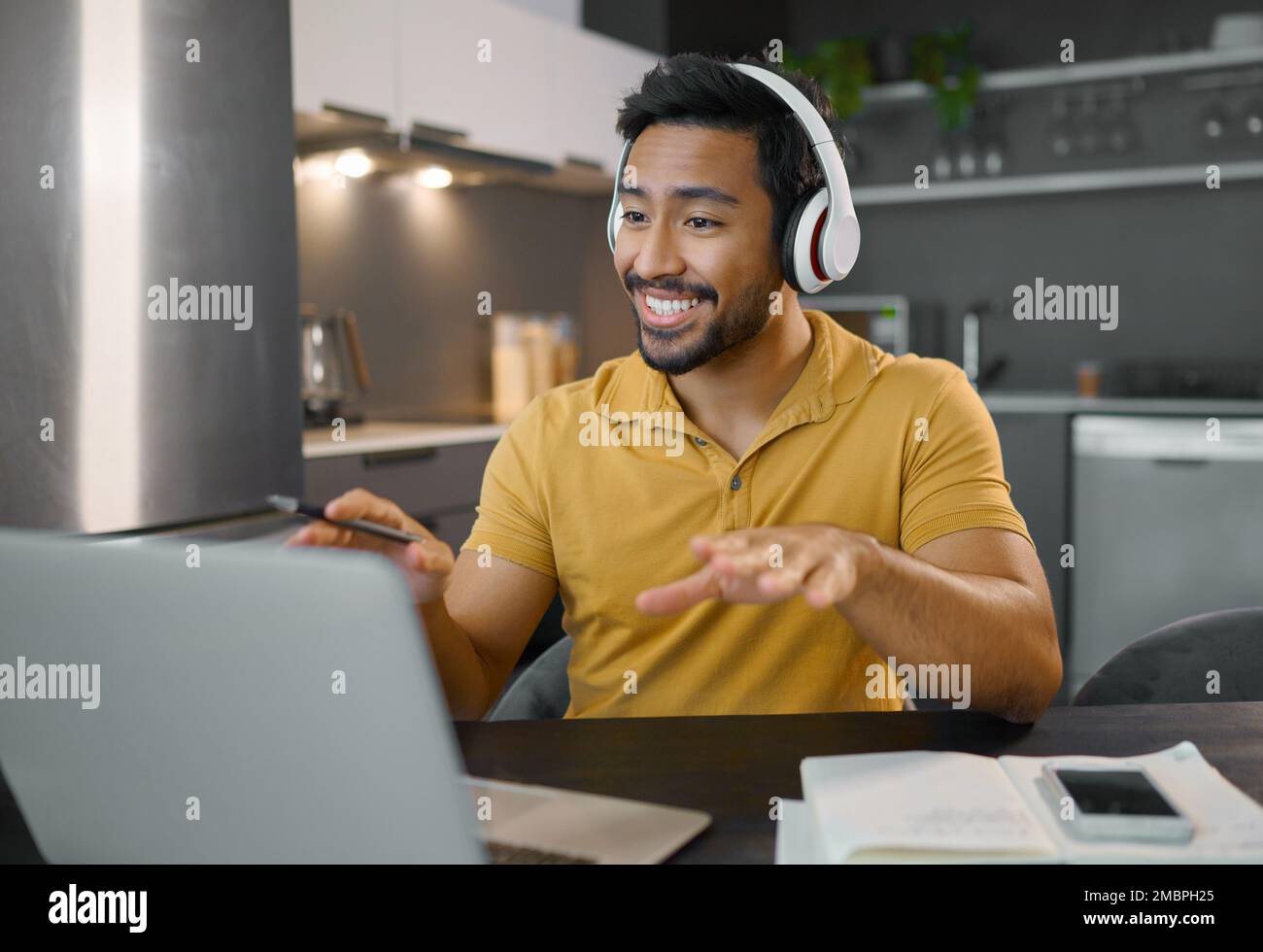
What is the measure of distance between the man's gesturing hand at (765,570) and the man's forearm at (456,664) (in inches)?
15.1

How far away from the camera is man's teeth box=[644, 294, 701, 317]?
1.44 metres

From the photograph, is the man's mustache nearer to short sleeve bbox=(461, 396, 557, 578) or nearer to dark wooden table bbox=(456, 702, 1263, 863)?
short sleeve bbox=(461, 396, 557, 578)

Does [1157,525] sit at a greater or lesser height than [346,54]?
lesser

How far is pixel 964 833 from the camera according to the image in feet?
2.34

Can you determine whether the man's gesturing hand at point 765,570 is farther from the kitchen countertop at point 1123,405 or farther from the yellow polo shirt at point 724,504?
the kitchen countertop at point 1123,405

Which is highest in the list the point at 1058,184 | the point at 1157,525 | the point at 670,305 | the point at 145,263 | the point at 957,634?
the point at 1058,184

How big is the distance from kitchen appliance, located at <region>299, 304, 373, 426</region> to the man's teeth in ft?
5.62

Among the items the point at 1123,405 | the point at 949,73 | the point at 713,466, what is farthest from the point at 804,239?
the point at 949,73

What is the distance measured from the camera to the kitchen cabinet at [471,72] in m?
2.74

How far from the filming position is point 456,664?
1198 millimetres

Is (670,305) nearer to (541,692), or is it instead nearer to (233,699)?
(541,692)

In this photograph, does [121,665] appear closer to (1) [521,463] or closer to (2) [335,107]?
(1) [521,463]

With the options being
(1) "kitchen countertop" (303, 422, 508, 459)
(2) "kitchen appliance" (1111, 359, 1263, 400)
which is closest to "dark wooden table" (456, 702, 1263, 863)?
(1) "kitchen countertop" (303, 422, 508, 459)

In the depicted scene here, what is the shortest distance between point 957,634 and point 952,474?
31cm
